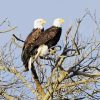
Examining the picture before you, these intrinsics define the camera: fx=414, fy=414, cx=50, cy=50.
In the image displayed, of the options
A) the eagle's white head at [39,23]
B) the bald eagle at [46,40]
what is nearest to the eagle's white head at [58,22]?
the bald eagle at [46,40]

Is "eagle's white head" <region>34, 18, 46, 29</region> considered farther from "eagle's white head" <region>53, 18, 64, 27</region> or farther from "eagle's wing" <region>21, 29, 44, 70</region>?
"eagle's white head" <region>53, 18, 64, 27</region>

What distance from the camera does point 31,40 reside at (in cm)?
791

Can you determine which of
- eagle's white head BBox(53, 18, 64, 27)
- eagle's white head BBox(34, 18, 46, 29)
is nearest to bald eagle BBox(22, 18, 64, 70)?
eagle's white head BBox(53, 18, 64, 27)

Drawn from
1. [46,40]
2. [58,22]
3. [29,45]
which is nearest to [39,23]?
[58,22]

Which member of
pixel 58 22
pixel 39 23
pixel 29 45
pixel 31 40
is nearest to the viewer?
pixel 29 45

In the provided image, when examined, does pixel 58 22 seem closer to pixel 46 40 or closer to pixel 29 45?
pixel 46 40

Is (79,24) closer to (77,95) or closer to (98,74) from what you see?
(98,74)

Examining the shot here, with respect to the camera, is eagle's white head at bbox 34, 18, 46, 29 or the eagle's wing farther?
eagle's white head at bbox 34, 18, 46, 29

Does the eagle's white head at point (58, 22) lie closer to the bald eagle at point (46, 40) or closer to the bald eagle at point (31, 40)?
the bald eagle at point (46, 40)

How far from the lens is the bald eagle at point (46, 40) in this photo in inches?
306

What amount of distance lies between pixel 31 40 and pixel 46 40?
301mm

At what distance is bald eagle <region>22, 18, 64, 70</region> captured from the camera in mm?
7768

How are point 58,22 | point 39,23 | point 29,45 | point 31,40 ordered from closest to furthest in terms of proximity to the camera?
1. point 29,45
2. point 31,40
3. point 58,22
4. point 39,23

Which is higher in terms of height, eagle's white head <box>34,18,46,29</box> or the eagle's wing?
eagle's white head <box>34,18,46,29</box>
